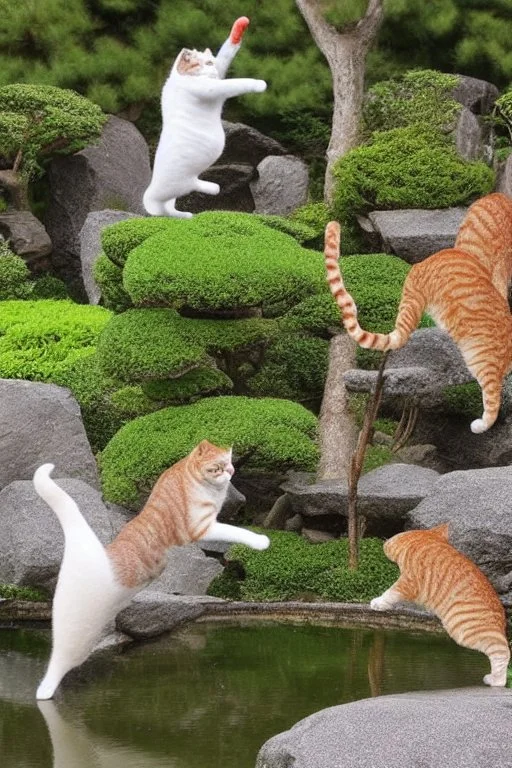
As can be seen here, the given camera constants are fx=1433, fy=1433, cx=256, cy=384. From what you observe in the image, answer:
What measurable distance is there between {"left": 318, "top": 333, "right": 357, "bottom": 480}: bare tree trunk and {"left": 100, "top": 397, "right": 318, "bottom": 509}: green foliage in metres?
0.72

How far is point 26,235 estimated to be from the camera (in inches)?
531

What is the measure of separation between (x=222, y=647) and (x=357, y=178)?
466 cm

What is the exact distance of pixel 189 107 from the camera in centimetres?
859

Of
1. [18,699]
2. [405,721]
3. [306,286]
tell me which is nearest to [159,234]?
[306,286]

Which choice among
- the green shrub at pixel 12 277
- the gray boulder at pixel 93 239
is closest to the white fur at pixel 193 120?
the gray boulder at pixel 93 239

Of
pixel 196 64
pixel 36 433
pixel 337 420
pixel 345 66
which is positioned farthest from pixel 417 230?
pixel 36 433

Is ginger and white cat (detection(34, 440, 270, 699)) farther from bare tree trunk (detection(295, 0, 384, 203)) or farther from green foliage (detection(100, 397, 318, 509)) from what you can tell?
bare tree trunk (detection(295, 0, 384, 203))

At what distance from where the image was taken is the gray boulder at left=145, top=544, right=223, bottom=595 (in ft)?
29.0

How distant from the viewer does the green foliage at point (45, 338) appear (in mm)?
10805

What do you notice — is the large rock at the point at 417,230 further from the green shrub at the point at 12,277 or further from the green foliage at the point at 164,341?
the green shrub at the point at 12,277

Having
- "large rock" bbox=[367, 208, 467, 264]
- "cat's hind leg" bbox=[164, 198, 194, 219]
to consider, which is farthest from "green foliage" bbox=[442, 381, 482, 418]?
"cat's hind leg" bbox=[164, 198, 194, 219]

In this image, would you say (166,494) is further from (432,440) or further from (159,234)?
(432,440)

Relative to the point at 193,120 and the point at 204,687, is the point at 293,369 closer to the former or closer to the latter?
the point at 193,120

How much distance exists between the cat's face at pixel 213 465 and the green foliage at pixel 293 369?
491cm
